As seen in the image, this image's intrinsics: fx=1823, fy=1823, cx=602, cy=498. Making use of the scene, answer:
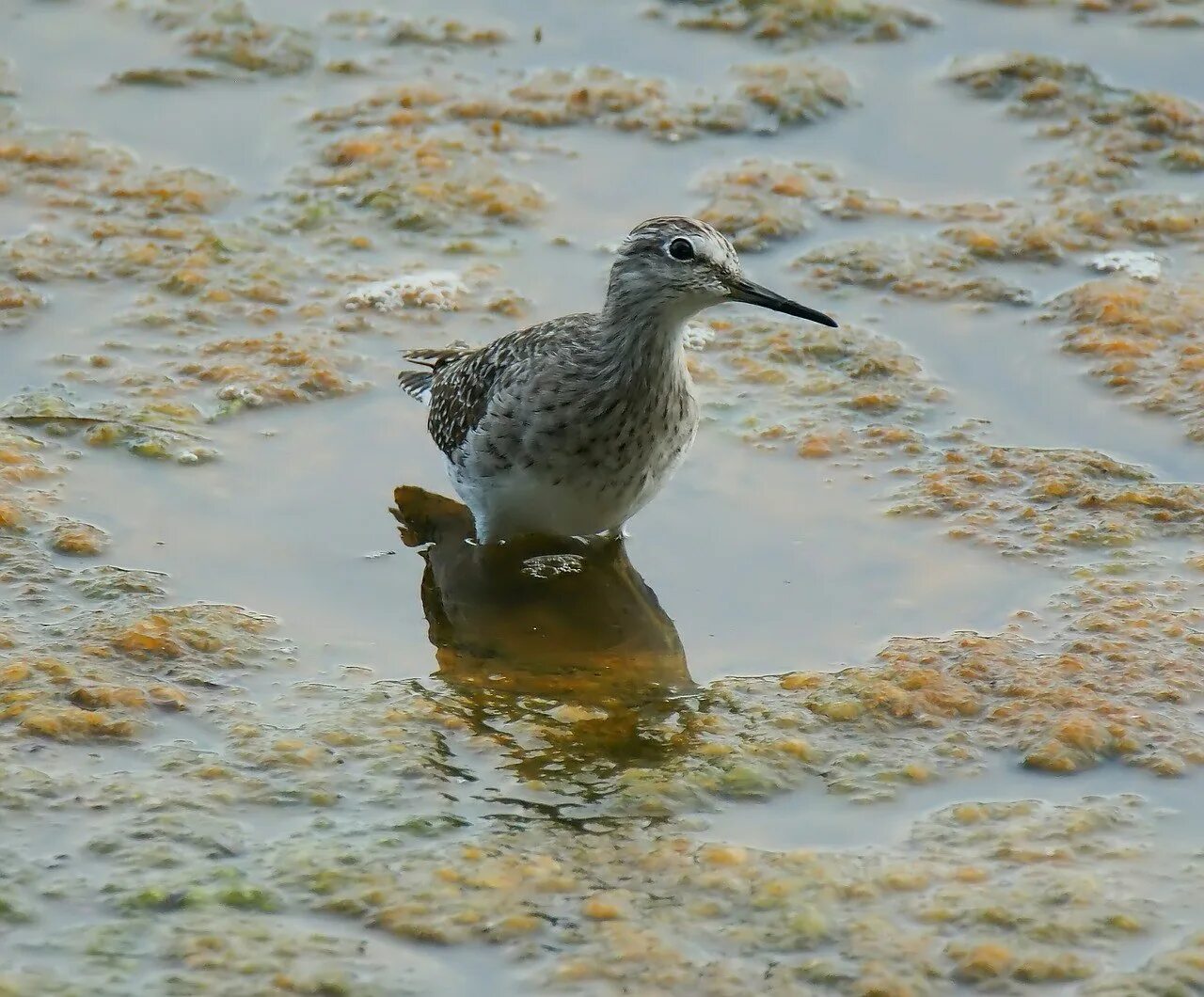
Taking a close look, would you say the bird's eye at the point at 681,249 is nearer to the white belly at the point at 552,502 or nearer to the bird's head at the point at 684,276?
the bird's head at the point at 684,276

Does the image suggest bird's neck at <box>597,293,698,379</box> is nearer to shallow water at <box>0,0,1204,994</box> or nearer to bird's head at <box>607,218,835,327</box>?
bird's head at <box>607,218,835,327</box>

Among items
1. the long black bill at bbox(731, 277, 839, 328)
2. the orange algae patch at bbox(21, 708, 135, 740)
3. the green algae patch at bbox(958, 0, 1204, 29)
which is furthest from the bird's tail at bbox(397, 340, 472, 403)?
the green algae patch at bbox(958, 0, 1204, 29)

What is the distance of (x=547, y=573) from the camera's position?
6.43 m

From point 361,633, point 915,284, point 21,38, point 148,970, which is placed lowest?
point 148,970

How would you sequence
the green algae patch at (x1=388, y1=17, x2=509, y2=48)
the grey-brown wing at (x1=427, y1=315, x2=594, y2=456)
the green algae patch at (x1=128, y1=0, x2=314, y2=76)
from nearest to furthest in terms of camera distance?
the grey-brown wing at (x1=427, y1=315, x2=594, y2=456)
the green algae patch at (x1=128, y1=0, x2=314, y2=76)
the green algae patch at (x1=388, y1=17, x2=509, y2=48)

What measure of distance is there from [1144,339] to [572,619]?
286cm

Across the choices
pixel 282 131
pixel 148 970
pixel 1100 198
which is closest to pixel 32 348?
pixel 282 131

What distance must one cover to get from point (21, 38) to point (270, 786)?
5894 millimetres

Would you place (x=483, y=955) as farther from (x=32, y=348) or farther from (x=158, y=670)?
(x=32, y=348)

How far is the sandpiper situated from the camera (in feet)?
20.2

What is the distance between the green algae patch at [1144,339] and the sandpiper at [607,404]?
1629mm

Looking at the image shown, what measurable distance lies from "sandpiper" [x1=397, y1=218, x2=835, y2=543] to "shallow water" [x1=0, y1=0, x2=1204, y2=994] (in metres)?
0.30

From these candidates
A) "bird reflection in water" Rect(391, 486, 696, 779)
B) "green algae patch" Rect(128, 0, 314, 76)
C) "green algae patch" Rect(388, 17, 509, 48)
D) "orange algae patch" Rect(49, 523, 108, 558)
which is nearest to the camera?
"bird reflection in water" Rect(391, 486, 696, 779)

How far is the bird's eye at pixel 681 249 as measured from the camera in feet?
20.3
